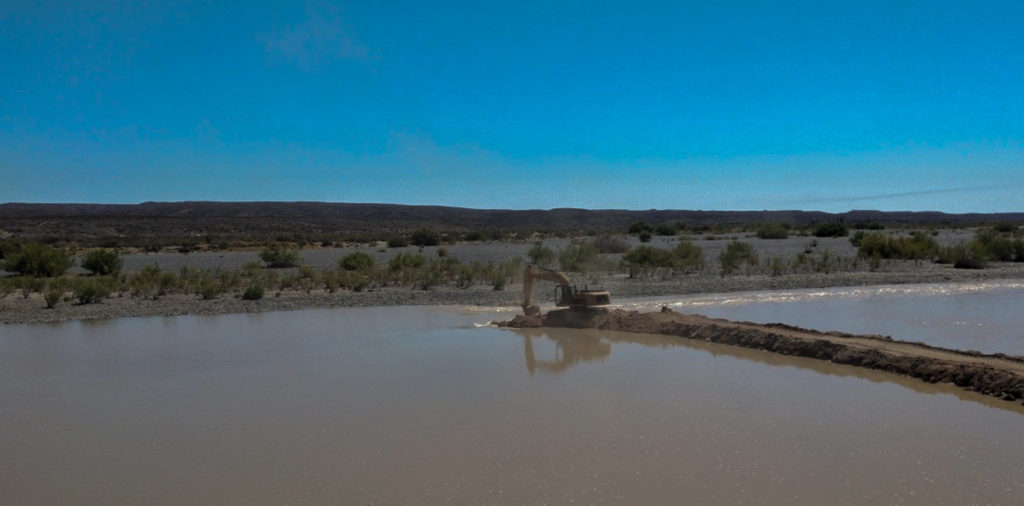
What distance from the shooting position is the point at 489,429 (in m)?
7.43

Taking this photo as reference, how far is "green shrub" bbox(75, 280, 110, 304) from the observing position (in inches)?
734

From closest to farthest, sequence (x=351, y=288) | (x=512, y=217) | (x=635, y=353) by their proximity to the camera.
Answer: (x=635, y=353) → (x=351, y=288) → (x=512, y=217)

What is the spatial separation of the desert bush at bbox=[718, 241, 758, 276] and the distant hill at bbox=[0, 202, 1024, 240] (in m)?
44.6

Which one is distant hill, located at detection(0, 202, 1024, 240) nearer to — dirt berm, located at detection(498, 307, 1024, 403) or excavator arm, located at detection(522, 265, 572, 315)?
excavator arm, located at detection(522, 265, 572, 315)

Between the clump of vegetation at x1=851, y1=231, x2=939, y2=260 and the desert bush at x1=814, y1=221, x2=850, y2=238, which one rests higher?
the desert bush at x1=814, y1=221, x2=850, y2=238

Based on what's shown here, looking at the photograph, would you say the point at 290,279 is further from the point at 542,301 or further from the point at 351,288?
the point at 542,301

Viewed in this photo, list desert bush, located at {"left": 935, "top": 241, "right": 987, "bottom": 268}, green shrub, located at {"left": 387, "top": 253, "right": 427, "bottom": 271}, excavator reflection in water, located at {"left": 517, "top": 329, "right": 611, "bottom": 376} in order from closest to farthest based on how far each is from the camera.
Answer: excavator reflection in water, located at {"left": 517, "top": 329, "right": 611, "bottom": 376}
green shrub, located at {"left": 387, "top": 253, "right": 427, "bottom": 271}
desert bush, located at {"left": 935, "top": 241, "right": 987, "bottom": 268}

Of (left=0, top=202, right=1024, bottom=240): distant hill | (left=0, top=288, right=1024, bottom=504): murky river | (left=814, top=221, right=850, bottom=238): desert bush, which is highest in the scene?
(left=0, top=202, right=1024, bottom=240): distant hill

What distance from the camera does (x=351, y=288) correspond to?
68.0 feet

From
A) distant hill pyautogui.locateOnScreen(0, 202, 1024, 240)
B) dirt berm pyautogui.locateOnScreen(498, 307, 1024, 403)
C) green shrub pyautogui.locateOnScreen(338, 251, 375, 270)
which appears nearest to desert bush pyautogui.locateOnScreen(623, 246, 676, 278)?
green shrub pyautogui.locateOnScreen(338, 251, 375, 270)

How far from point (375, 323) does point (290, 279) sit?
7.70 m

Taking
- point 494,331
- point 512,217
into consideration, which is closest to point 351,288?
point 494,331

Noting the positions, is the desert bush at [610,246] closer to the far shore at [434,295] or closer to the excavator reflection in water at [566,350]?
the far shore at [434,295]

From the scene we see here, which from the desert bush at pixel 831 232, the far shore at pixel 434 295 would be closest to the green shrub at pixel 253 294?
the far shore at pixel 434 295
